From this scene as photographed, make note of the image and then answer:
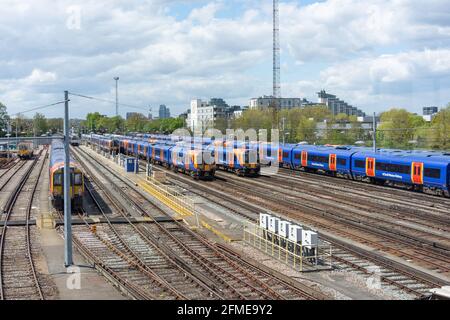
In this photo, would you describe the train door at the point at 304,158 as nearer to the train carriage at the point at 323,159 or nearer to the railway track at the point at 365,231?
the train carriage at the point at 323,159

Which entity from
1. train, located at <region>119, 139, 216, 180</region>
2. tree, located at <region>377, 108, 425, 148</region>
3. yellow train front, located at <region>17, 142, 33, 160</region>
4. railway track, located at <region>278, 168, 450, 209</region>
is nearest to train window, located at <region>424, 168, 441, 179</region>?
railway track, located at <region>278, 168, 450, 209</region>

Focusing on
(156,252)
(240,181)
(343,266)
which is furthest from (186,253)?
(240,181)

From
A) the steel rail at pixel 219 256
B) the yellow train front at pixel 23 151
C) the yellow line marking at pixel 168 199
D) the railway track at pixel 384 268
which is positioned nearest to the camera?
the steel rail at pixel 219 256

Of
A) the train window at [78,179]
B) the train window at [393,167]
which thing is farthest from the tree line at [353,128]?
the train window at [78,179]

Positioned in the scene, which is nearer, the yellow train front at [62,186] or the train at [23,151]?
the yellow train front at [62,186]

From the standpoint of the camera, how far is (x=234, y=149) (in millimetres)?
54375

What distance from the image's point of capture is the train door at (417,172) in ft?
130

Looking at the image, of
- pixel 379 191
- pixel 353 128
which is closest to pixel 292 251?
pixel 379 191

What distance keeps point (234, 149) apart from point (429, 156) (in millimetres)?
19474

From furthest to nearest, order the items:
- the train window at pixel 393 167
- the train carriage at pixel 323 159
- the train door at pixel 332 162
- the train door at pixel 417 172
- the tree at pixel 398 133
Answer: the tree at pixel 398 133 → the train door at pixel 332 162 → the train carriage at pixel 323 159 → the train window at pixel 393 167 → the train door at pixel 417 172

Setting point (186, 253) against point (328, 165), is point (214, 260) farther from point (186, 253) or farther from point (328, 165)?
point (328, 165)

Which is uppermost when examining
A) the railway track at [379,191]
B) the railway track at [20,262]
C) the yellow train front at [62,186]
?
the yellow train front at [62,186]

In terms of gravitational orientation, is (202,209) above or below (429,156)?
below

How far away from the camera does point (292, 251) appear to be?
22.5 metres
